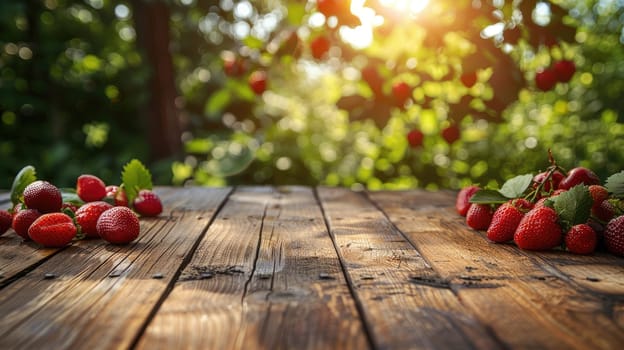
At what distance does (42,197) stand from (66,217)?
0.10m

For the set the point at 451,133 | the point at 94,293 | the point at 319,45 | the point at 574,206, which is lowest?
the point at 94,293

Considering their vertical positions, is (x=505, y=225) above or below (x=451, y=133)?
below

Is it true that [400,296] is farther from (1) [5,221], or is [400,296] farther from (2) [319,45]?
(2) [319,45]

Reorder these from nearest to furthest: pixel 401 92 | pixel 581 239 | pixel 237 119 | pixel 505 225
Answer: pixel 581 239 → pixel 505 225 → pixel 401 92 → pixel 237 119

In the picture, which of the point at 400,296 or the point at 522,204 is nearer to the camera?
the point at 400,296

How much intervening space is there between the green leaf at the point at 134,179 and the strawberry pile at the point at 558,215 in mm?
890

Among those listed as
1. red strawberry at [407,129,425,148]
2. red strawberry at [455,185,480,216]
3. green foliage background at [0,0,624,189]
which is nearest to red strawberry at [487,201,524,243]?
red strawberry at [455,185,480,216]

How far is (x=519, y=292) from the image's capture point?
92cm

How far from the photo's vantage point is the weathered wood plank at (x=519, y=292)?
2.44 ft

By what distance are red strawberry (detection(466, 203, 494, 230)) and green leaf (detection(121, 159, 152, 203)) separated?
88 cm

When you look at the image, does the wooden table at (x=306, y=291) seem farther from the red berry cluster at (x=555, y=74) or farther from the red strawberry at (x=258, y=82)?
the red strawberry at (x=258, y=82)

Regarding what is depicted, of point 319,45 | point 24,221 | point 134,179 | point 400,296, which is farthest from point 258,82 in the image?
point 400,296

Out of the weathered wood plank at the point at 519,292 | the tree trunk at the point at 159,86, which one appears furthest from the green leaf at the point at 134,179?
the tree trunk at the point at 159,86

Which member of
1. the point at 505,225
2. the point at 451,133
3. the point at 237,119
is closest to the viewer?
the point at 505,225
